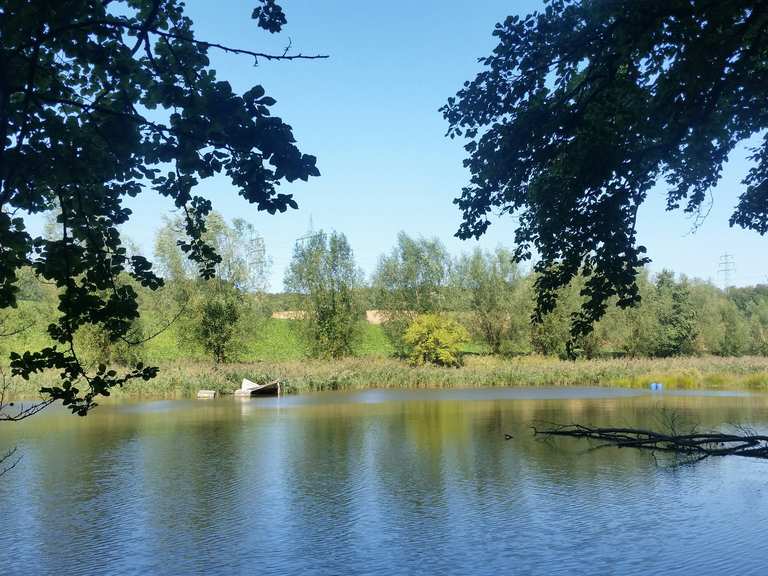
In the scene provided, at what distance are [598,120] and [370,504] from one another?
7.53 meters

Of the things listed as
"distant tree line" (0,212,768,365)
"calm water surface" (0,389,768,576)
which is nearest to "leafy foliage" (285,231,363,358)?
"distant tree line" (0,212,768,365)

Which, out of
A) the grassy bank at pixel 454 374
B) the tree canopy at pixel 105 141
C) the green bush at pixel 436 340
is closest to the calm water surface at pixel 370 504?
the tree canopy at pixel 105 141

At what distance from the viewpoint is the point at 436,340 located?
46625mm

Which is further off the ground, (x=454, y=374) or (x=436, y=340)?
(x=436, y=340)

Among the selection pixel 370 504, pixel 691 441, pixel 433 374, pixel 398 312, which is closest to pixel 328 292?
pixel 398 312

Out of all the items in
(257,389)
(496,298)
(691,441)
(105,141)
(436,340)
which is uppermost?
(496,298)

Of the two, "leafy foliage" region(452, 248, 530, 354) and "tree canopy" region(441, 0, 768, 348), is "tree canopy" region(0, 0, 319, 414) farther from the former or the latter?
"leafy foliage" region(452, 248, 530, 354)

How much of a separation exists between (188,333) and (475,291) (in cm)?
2233

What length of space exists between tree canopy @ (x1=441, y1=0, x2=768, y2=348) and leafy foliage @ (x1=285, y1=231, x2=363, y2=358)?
38267mm

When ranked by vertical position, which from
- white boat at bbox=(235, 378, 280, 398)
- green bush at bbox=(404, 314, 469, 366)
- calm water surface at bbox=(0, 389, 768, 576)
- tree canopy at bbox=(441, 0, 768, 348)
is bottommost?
calm water surface at bbox=(0, 389, 768, 576)

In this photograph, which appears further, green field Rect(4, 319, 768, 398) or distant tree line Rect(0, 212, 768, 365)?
distant tree line Rect(0, 212, 768, 365)

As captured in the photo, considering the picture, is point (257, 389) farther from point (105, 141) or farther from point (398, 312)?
point (105, 141)

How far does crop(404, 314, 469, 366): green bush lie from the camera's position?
45.9 m

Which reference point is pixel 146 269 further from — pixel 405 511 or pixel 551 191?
pixel 405 511
